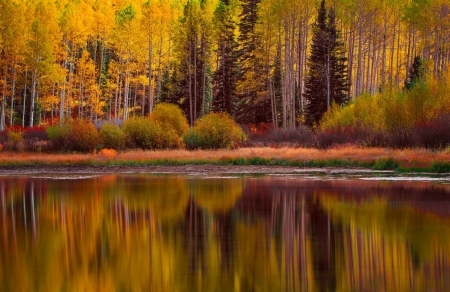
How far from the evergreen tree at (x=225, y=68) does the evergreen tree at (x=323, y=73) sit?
8231mm

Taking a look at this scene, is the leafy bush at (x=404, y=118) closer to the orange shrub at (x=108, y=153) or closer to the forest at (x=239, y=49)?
the forest at (x=239, y=49)

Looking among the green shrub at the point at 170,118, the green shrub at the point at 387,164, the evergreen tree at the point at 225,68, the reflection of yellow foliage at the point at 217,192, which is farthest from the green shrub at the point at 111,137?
the green shrub at the point at 387,164

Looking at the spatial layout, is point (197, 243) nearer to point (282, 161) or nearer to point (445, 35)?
point (282, 161)

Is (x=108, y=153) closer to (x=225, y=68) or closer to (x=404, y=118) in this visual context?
(x=404, y=118)

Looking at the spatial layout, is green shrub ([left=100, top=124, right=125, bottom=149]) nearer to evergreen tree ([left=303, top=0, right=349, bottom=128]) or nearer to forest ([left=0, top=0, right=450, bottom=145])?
forest ([left=0, top=0, right=450, bottom=145])

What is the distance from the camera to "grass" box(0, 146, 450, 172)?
3238 cm

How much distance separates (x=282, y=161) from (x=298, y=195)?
50.1 feet

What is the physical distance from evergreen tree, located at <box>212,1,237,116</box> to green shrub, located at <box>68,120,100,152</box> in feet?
55.1

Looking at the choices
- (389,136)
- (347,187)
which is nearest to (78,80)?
(389,136)

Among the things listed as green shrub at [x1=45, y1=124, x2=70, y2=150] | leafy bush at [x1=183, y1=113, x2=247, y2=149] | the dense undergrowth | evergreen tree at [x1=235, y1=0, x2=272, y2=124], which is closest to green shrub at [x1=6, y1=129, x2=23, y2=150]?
the dense undergrowth

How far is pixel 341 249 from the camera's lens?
11625 millimetres

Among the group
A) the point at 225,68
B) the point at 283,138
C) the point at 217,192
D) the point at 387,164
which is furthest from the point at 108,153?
the point at 225,68

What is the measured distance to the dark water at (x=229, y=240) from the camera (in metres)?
9.45

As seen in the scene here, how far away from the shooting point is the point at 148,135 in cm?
4375
